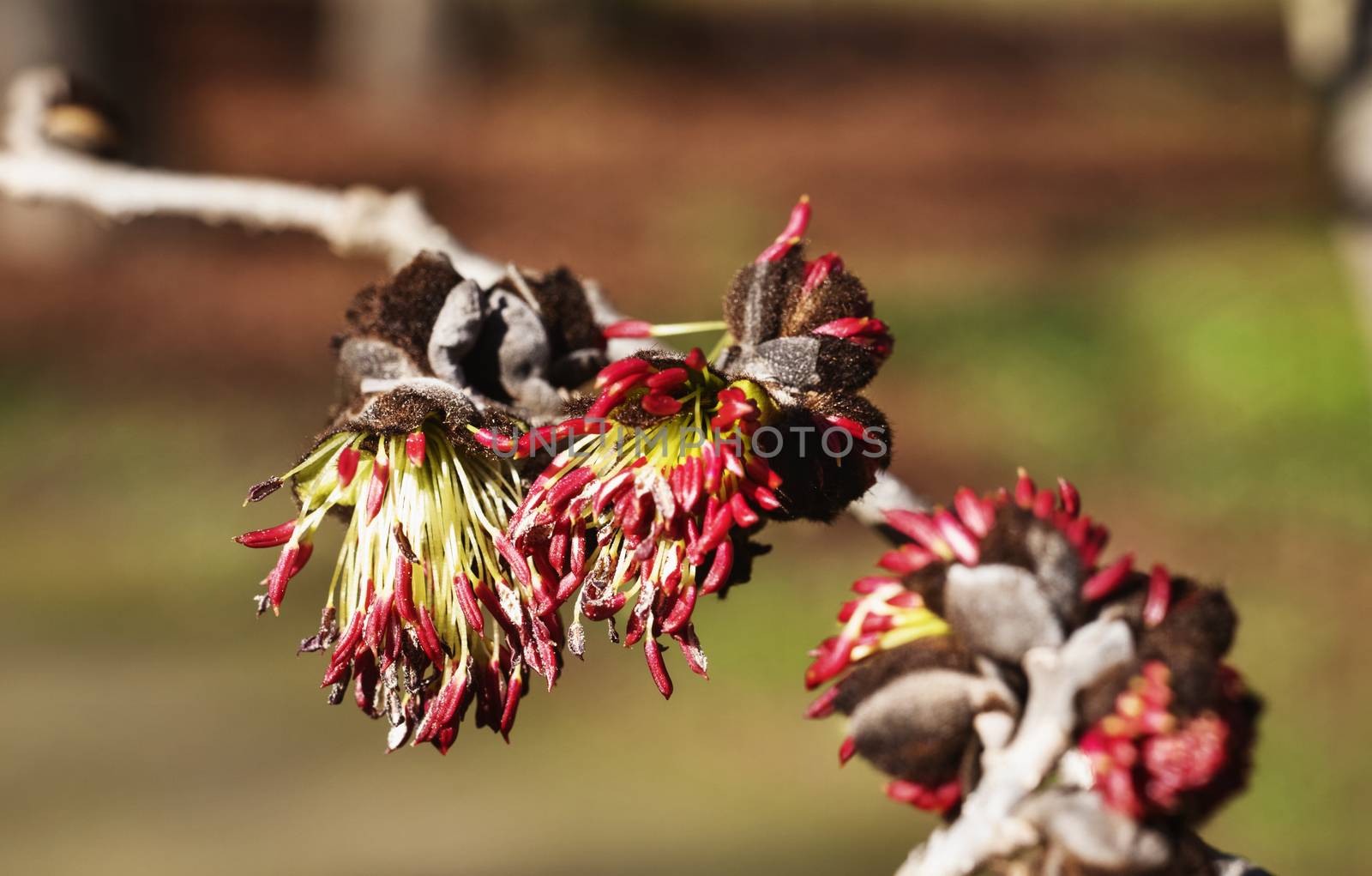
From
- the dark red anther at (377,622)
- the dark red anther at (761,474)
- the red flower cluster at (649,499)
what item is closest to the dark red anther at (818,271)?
the red flower cluster at (649,499)

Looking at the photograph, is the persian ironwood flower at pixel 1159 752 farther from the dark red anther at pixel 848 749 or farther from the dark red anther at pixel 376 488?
the dark red anther at pixel 376 488

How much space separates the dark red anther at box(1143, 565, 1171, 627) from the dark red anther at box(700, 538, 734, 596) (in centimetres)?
45

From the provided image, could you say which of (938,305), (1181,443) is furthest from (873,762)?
(938,305)

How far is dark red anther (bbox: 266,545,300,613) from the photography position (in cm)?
152

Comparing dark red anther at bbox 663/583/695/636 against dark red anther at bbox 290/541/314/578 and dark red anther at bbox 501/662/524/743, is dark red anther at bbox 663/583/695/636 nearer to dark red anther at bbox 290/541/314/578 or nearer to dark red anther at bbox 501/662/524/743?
dark red anther at bbox 501/662/524/743

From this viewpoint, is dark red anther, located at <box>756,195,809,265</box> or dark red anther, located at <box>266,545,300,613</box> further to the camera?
dark red anther, located at <box>756,195,809,265</box>

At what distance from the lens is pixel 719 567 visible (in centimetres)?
142

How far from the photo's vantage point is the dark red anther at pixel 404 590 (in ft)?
4.94

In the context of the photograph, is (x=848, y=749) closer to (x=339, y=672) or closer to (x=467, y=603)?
(x=467, y=603)

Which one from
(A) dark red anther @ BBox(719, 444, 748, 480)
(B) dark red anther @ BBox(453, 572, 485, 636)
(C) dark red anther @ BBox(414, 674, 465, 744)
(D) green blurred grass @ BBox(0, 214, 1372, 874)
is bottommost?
(D) green blurred grass @ BBox(0, 214, 1372, 874)

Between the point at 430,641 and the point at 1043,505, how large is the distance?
2.31 feet

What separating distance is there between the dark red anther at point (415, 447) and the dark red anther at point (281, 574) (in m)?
0.18

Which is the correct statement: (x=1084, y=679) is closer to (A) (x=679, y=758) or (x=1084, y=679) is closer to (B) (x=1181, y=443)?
(A) (x=679, y=758)

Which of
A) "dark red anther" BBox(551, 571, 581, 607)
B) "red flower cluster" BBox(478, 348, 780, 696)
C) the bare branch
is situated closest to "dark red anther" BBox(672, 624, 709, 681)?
"red flower cluster" BBox(478, 348, 780, 696)
